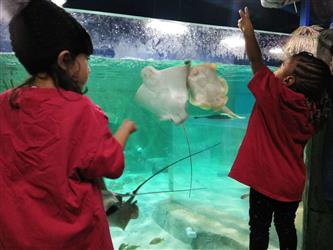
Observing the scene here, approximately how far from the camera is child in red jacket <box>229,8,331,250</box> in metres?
1.64

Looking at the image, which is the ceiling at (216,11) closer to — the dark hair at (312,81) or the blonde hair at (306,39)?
the blonde hair at (306,39)

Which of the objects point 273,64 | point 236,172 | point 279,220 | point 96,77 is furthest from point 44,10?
point 96,77

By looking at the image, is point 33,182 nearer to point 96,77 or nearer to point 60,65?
point 60,65

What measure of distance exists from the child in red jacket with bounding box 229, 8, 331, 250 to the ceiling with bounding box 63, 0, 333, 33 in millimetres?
1039

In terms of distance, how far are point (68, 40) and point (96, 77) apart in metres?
3.33

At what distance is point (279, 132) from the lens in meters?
1.71

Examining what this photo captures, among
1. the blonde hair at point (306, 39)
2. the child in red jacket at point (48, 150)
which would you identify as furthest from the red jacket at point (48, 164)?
the blonde hair at point (306, 39)

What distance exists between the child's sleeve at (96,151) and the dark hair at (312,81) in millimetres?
1063

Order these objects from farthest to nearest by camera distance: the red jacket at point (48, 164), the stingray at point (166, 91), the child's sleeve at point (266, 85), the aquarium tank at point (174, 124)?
the aquarium tank at point (174, 124) → the stingray at point (166, 91) → the child's sleeve at point (266, 85) → the red jacket at point (48, 164)

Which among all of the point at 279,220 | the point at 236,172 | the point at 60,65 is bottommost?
the point at 279,220

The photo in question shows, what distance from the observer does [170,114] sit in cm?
255

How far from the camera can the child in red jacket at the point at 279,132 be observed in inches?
64.6

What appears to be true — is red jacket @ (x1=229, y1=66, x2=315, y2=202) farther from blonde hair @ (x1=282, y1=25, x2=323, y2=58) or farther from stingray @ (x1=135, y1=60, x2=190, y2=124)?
blonde hair @ (x1=282, y1=25, x2=323, y2=58)

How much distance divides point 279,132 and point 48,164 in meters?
1.17
